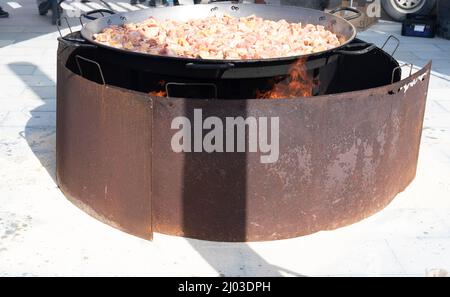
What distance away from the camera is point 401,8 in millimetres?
12992

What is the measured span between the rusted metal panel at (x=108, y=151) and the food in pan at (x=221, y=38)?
0.53 m

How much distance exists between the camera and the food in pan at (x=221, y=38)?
15.6ft

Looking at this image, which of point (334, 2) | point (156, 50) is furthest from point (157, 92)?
point (334, 2)

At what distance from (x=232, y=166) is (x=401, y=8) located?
996cm

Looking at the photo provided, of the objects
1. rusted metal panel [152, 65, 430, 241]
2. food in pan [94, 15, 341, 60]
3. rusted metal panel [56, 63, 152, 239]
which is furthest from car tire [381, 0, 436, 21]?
rusted metal panel [56, 63, 152, 239]

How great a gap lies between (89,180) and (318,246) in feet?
6.03

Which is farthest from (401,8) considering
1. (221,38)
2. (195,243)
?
(195,243)

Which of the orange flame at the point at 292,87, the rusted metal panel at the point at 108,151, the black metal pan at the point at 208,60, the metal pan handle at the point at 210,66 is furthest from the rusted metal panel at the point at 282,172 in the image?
the orange flame at the point at 292,87

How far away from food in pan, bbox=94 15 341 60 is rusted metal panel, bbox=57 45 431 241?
606 millimetres

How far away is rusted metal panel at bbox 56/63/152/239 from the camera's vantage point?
4320 millimetres

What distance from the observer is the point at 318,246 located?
4465 millimetres

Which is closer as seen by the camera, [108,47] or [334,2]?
[108,47]

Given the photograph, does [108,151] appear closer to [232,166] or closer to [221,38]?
[232,166]

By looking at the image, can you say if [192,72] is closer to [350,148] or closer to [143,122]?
[143,122]
